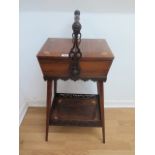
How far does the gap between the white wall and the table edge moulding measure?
0.20 meters

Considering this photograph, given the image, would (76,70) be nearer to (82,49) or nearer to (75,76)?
(75,76)

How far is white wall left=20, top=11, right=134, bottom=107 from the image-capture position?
2.38 m

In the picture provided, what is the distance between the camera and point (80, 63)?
1807mm

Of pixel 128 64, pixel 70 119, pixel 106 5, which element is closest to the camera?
pixel 70 119

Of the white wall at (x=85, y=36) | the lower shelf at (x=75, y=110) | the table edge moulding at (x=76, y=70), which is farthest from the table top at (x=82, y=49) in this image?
the lower shelf at (x=75, y=110)

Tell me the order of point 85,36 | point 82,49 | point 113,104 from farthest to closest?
point 113,104, point 85,36, point 82,49

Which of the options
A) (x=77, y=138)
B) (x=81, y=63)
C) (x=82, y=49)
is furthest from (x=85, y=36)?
(x=77, y=138)

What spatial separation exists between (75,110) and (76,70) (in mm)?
511

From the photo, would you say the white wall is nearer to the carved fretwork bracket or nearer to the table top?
the table top

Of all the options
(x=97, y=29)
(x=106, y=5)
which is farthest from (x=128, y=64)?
(x=106, y=5)

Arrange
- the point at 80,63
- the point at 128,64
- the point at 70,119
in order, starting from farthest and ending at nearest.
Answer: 1. the point at 128,64
2. the point at 70,119
3. the point at 80,63

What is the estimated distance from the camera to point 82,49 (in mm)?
1956
